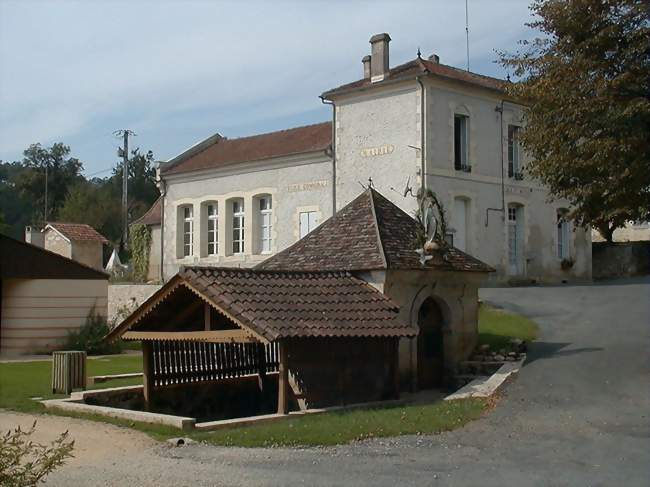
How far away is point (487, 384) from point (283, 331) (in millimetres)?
4627

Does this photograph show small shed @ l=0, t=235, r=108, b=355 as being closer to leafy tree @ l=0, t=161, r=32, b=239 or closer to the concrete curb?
the concrete curb

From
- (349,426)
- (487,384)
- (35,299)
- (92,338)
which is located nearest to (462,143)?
(92,338)

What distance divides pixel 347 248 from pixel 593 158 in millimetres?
5236

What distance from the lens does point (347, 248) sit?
18.0 m

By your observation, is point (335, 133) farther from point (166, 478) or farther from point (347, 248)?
point (166, 478)

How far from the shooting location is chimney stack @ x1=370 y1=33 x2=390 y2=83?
31703 mm

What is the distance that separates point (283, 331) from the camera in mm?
13430

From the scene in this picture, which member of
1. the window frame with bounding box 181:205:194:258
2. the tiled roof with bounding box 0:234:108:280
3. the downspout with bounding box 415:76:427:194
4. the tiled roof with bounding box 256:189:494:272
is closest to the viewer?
the tiled roof with bounding box 256:189:494:272

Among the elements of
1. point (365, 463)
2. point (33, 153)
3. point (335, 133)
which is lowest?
point (365, 463)

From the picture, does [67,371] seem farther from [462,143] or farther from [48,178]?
[48,178]

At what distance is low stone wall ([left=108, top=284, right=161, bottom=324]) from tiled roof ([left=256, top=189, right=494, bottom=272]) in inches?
640

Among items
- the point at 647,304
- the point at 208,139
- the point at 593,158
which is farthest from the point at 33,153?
the point at 593,158

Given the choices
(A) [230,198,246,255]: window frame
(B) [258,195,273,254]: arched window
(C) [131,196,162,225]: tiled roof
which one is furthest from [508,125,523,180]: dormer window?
(C) [131,196,162,225]: tiled roof

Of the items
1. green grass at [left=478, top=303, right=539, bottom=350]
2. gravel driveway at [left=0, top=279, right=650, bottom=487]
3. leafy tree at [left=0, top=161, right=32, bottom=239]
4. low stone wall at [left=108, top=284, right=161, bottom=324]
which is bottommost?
gravel driveway at [left=0, top=279, right=650, bottom=487]
